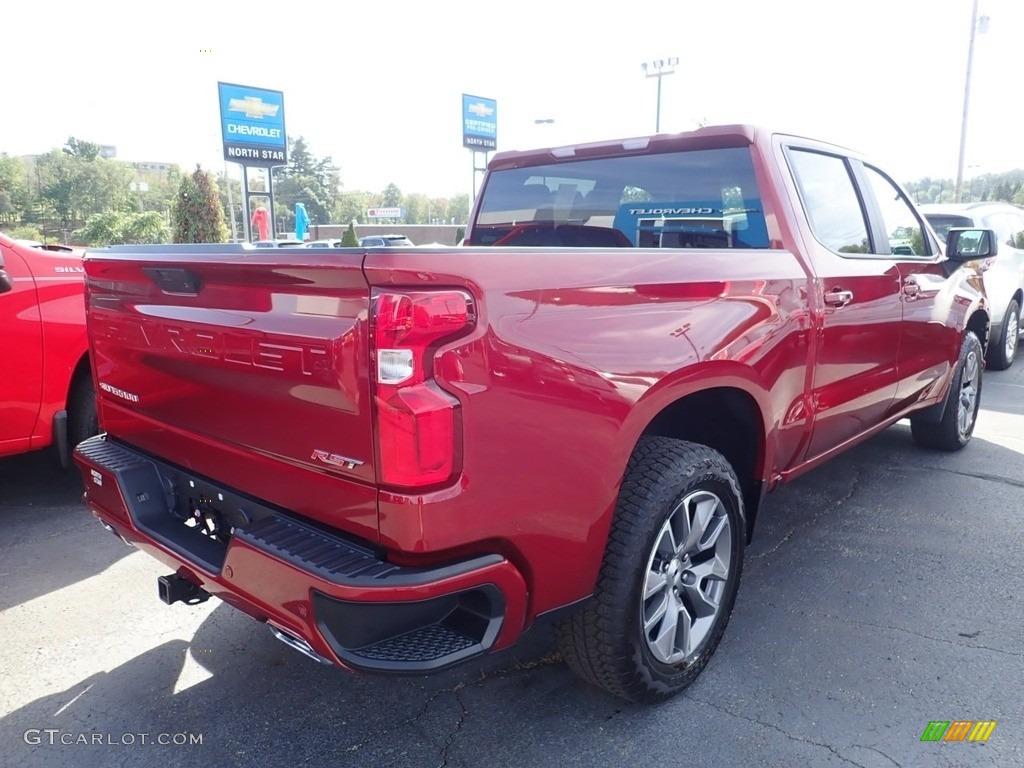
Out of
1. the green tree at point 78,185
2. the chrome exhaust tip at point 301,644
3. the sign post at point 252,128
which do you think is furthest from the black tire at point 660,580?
the green tree at point 78,185

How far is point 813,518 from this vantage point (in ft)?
13.8

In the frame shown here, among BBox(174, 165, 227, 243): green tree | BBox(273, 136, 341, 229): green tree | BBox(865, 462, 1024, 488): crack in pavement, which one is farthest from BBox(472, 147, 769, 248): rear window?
BBox(273, 136, 341, 229): green tree

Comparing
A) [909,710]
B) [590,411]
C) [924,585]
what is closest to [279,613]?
[590,411]

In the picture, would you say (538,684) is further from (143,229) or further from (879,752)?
(143,229)

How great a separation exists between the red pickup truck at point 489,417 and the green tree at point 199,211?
18.9 metres

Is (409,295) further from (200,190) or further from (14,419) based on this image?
(200,190)

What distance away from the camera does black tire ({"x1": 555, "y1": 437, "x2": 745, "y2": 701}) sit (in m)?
2.24

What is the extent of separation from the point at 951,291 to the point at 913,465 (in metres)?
1.25

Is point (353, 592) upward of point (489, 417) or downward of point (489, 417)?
downward

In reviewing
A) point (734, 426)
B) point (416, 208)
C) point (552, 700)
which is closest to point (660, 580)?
point (552, 700)

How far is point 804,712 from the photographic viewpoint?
2.52 metres

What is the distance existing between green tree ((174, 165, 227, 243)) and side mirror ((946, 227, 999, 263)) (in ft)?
61.1

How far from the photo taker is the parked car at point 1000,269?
26.7ft

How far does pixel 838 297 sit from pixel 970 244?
1.75 metres
